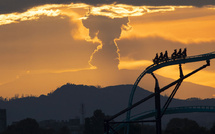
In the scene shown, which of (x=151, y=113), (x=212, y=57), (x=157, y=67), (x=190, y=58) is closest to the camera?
(x=212, y=57)

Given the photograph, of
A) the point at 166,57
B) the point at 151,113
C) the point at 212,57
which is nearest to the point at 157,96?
the point at 212,57

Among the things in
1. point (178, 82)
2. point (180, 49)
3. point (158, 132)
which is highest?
point (180, 49)

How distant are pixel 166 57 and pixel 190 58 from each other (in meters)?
9.55

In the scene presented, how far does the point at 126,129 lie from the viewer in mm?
176500

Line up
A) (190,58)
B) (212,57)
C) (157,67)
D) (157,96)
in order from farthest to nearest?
(157,67)
(190,58)
(212,57)
(157,96)

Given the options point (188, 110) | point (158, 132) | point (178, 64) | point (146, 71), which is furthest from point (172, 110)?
point (158, 132)

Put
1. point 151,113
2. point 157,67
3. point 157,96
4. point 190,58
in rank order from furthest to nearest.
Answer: point 151,113 → point 157,67 → point 190,58 → point 157,96

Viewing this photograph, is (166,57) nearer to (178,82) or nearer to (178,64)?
(178,64)

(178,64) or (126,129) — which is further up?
(178,64)

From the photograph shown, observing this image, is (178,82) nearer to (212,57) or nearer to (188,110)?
(212,57)

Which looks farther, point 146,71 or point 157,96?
point 146,71

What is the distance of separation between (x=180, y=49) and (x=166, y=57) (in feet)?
27.4

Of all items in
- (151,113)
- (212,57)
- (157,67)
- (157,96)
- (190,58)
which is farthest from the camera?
(151,113)

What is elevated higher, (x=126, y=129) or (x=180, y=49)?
(x=180, y=49)
